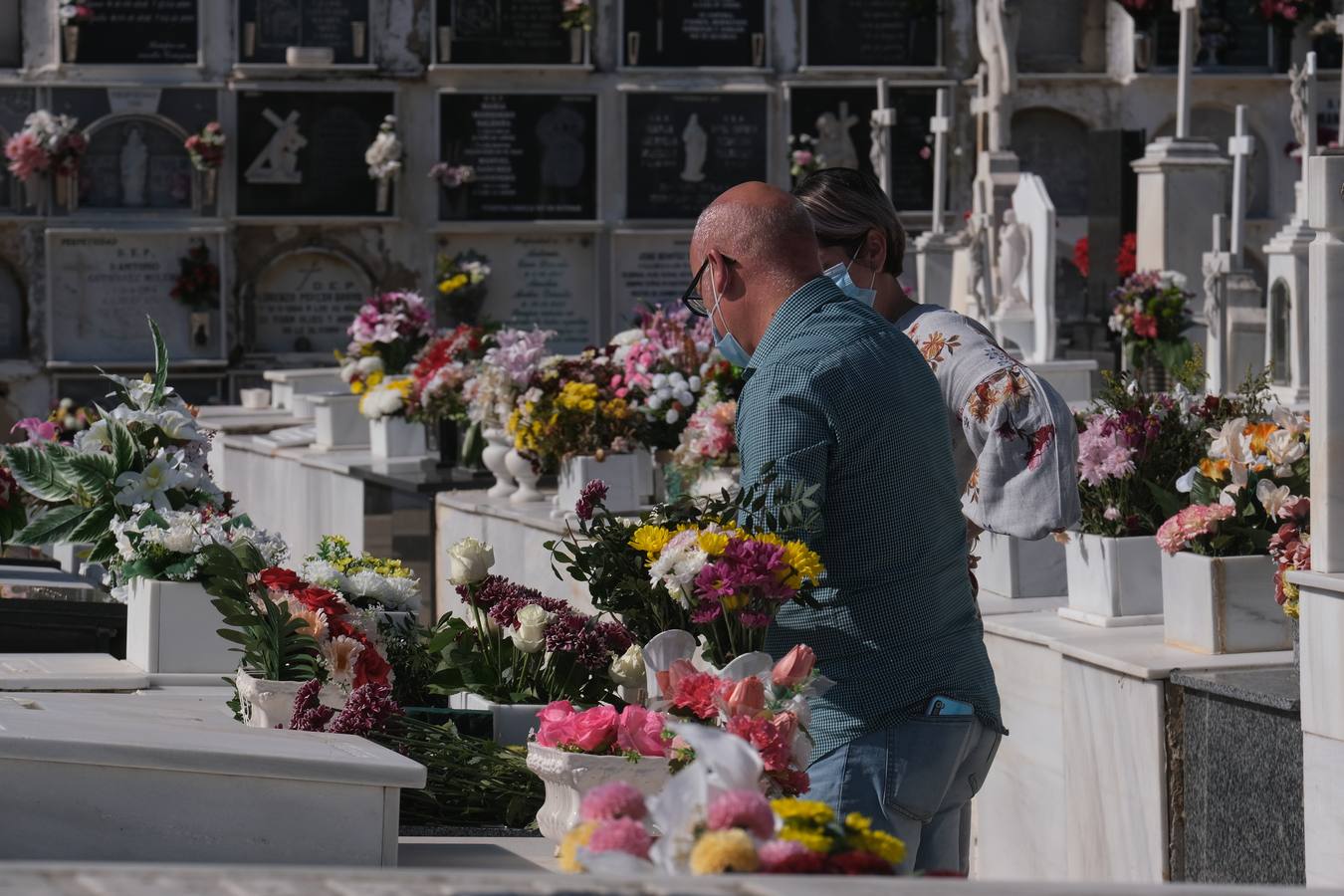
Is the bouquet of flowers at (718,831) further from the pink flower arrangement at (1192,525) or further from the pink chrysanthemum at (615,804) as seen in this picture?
the pink flower arrangement at (1192,525)

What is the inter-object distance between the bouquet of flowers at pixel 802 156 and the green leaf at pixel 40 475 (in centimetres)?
1119

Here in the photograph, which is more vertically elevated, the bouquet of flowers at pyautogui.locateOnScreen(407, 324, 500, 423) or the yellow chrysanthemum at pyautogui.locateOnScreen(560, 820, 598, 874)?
the bouquet of flowers at pyautogui.locateOnScreen(407, 324, 500, 423)

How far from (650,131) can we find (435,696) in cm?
1250

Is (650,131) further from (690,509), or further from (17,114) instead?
(690,509)

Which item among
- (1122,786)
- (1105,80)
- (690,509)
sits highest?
(1105,80)

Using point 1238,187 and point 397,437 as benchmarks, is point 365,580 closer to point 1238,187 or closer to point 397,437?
point 397,437

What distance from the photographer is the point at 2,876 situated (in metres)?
1.27

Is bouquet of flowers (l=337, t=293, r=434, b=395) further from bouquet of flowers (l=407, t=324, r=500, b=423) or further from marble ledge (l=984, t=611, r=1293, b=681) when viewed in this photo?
marble ledge (l=984, t=611, r=1293, b=681)

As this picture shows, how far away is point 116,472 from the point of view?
3.75 metres

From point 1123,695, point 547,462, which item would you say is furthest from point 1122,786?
point 547,462

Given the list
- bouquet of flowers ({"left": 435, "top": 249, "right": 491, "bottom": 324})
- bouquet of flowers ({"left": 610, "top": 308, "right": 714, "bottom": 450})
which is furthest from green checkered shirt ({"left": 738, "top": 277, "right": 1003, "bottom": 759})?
bouquet of flowers ({"left": 435, "top": 249, "right": 491, "bottom": 324})

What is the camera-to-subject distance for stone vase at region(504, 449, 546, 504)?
6762 millimetres

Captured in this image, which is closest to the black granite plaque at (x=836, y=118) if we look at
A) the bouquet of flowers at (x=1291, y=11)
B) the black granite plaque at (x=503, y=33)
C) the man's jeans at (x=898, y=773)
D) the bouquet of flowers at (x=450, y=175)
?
the black granite plaque at (x=503, y=33)

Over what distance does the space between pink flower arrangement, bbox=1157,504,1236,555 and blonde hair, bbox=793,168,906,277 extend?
4.39 feet
